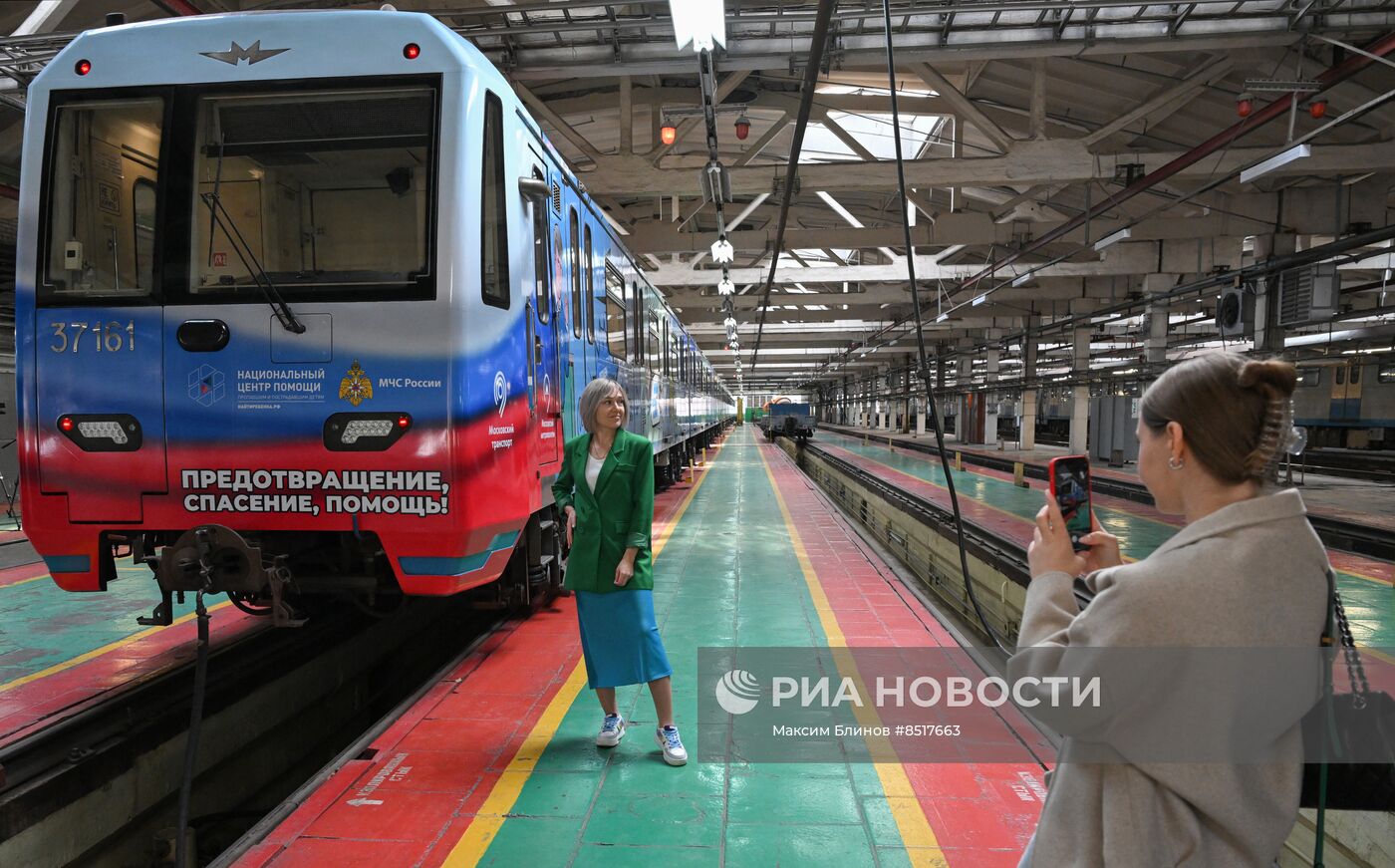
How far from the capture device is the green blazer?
331 cm

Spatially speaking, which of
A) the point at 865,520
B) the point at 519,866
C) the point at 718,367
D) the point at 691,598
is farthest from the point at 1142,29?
the point at 718,367

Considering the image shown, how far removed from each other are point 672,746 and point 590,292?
13.5 ft

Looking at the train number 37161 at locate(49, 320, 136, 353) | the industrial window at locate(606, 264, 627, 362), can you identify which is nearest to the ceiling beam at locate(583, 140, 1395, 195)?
the industrial window at locate(606, 264, 627, 362)

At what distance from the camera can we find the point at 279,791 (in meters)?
5.02

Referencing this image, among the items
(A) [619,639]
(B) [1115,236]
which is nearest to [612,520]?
(A) [619,639]

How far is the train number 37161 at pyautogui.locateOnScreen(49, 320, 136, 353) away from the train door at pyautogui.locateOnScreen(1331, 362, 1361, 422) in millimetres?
27136

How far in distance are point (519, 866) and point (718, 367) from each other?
149 feet

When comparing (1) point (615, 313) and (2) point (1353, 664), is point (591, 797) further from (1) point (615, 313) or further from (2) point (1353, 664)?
(1) point (615, 313)

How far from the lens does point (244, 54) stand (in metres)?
3.66

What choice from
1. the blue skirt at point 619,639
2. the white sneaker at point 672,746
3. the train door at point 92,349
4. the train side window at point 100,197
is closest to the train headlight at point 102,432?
the train door at point 92,349

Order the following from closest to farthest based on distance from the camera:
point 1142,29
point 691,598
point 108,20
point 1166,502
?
1. point 1166,502
2. point 108,20
3. point 691,598
4. point 1142,29

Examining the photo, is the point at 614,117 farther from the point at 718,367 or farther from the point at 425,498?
the point at 718,367

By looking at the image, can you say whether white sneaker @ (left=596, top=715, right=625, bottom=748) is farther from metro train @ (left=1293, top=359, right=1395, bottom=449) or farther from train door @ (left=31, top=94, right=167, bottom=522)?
metro train @ (left=1293, top=359, right=1395, bottom=449)

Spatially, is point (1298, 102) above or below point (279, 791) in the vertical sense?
above
